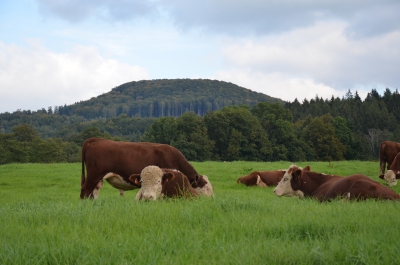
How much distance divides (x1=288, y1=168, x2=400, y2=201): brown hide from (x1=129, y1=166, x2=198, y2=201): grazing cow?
3301 millimetres

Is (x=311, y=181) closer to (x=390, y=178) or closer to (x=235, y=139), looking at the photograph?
(x=390, y=178)

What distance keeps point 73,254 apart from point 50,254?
0.77 feet

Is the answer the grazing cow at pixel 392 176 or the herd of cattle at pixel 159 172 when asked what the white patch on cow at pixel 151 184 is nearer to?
the herd of cattle at pixel 159 172

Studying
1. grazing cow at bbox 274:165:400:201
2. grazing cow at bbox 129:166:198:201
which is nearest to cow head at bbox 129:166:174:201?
grazing cow at bbox 129:166:198:201

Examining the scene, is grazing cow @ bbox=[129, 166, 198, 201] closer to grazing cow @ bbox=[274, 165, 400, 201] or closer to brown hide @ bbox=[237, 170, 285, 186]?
grazing cow @ bbox=[274, 165, 400, 201]

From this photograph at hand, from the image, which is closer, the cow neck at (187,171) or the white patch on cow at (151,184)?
the white patch on cow at (151,184)

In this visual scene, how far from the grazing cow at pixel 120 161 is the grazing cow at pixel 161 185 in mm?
2384

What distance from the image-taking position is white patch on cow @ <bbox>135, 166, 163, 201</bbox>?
931 centimetres

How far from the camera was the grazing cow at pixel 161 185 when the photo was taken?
372 inches

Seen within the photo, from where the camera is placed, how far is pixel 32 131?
274ft

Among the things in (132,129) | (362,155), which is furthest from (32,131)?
(132,129)

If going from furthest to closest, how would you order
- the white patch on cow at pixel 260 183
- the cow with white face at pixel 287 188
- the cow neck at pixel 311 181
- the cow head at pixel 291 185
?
the white patch on cow at pixel 260 183 → the cow with white face at pixel 287 188 → the cow head at pixel 291 185 → the cow neck at pixel 311 181

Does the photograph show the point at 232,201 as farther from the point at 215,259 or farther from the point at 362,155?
the point at 362,155

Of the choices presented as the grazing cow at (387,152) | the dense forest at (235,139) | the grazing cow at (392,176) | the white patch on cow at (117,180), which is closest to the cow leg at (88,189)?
the white patch on cow at (117,180)
